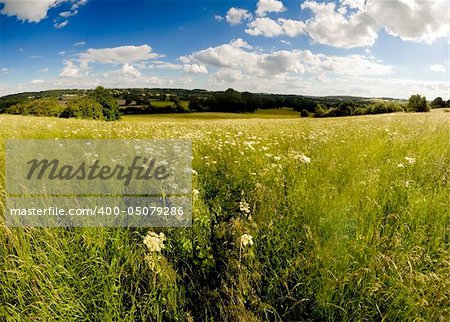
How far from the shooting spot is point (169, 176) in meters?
3.76

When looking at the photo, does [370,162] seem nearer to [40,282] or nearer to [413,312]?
Answer: [413,312]

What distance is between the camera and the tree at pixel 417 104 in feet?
198

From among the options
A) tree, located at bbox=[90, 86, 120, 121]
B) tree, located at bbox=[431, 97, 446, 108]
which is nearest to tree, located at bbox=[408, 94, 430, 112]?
tree, located at bbox=[431, 97, 446, 108]

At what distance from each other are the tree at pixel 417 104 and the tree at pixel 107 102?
2377 inches

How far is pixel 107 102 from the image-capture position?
183 feet

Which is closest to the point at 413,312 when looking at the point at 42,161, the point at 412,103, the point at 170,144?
the point at 170,144

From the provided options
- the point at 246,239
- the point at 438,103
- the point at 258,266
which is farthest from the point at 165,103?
the point at 438,103

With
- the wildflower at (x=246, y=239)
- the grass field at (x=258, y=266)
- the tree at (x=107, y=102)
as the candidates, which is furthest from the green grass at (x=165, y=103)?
the wildflower at (x=246, y=239)

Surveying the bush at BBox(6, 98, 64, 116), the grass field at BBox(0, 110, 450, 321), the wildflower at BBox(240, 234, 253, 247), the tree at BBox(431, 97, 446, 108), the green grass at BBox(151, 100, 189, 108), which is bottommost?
the grass field at BBox(0, 110, 450, 321)

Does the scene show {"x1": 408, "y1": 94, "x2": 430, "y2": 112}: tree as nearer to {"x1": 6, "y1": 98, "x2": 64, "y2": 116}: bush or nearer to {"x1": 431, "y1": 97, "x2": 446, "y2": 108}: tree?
{"x1": 431, "y1": 97, "x2": 446, "y2": 108}: tree

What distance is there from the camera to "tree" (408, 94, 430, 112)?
60394mm

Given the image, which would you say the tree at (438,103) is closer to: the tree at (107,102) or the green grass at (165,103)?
the green grass at (165,103)

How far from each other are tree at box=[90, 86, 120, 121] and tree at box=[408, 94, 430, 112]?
60.4 metres

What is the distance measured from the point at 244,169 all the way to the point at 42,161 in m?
2.98
